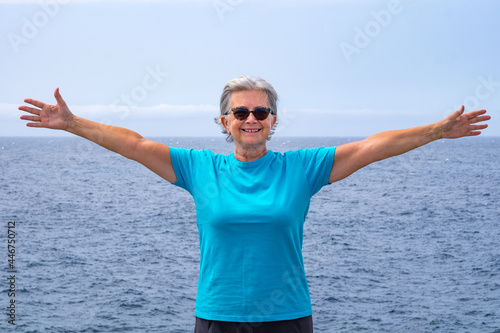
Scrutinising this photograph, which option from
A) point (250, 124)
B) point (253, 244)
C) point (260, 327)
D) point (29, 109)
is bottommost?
point (260, 327)

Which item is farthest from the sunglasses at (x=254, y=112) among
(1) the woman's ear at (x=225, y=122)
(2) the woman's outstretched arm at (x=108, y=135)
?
(2) the woman's outstretched arm at (x=108, y=135)

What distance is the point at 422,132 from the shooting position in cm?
395

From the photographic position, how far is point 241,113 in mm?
3838

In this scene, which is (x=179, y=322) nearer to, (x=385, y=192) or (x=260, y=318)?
(x=260, y=318)

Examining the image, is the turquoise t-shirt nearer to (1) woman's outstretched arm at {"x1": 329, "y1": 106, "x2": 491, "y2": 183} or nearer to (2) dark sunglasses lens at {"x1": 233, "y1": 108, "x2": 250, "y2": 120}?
(1) woman's outstretched arm at {"x1": 329, "y1": 106, "x2": 491, "y2": 183}

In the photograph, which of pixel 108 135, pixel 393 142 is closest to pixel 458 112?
pixel 393 142

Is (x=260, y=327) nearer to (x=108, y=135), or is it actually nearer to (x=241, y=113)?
(x=241, y=113)

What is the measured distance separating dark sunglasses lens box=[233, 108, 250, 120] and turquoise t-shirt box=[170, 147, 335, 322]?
40 cm

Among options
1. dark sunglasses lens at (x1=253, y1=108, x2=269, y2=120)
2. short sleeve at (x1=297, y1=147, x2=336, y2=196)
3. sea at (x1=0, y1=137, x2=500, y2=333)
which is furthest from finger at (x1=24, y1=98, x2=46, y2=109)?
sea at (x1=0, y1=137, x2=500, y2=333)

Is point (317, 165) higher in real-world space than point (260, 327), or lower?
higher

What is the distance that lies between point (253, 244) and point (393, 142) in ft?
4.10

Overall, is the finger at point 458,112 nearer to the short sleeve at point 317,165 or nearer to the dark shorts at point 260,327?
the short sleeve at point 317,165

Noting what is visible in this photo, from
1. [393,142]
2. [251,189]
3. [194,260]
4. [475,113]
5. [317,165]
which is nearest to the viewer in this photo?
[251,189]

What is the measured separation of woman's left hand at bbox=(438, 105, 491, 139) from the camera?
3.97 m
